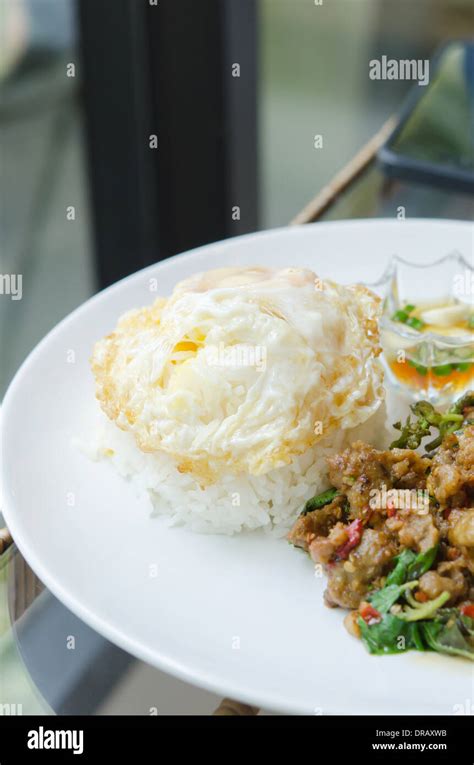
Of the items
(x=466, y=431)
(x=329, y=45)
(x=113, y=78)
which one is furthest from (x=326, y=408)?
(x=329, y=45)

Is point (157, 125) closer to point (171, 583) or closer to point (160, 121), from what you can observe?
point (160, 121)

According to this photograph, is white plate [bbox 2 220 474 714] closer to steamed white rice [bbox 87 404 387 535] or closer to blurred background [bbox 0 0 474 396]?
steamed white rice [bbox 87 404 387 535]

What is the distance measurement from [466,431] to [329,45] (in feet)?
18.3

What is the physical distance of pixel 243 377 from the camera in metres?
2.44

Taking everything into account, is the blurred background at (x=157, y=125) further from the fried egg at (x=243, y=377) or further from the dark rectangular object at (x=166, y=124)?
the fried egg at (x=243, y=377)

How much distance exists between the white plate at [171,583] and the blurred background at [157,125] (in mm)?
1556

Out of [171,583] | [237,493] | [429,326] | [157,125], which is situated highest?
[157,125]

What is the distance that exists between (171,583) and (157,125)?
2965mm

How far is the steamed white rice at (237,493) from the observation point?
2502 mm

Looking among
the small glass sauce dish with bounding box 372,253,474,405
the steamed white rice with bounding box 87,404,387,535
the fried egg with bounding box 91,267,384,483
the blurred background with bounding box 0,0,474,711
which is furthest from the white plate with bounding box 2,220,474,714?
the blurred background with bounding box 0,0,474,711

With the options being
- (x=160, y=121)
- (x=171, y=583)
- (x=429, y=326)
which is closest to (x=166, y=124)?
(x=160, y=121)

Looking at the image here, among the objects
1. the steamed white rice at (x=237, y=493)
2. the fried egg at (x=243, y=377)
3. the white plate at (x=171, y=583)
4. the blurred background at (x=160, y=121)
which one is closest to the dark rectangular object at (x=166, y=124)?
the blurred background at (x=160, y=121)

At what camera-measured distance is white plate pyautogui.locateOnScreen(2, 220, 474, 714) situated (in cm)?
205

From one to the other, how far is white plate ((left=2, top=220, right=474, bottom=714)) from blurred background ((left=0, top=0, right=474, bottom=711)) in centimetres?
156
